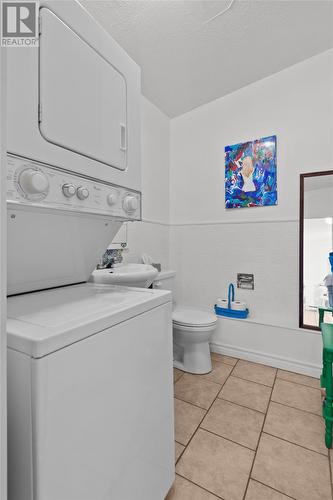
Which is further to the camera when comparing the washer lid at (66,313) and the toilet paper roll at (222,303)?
the toilet paper roll at (222,303)

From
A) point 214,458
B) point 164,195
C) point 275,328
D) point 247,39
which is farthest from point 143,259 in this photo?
point 247,39

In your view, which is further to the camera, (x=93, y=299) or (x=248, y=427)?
(x=248, y=427)

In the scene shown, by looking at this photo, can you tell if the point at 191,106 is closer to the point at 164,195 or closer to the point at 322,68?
the point at 164,195

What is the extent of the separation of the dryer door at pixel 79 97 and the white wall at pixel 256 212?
5.95 ft

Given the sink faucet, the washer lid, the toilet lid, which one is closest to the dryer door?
the washer lid

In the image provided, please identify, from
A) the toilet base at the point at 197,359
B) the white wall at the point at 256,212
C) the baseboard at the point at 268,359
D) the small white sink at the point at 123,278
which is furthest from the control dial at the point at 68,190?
the baseboard at the point at 268,359

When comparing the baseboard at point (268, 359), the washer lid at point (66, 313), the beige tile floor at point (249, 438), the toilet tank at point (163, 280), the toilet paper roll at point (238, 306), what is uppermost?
the washer lid at point (66, 313)

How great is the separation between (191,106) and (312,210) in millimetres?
1760

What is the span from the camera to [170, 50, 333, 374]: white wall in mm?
2186

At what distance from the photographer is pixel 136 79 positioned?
1133 millimetres

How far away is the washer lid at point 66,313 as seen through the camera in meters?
0.57

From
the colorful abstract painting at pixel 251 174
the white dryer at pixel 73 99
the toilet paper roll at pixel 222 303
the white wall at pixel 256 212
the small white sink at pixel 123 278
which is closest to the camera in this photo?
the white dryer at pixel 73 99

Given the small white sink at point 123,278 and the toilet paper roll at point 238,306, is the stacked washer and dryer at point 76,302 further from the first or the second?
the toilet paper roll at point 238,306

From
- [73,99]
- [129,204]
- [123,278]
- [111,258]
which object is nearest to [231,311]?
[111,258]
